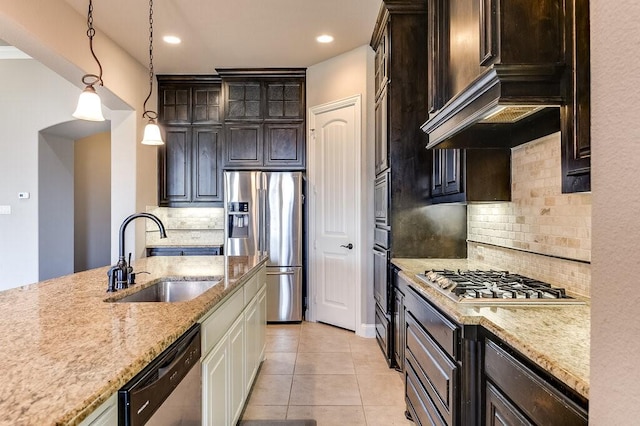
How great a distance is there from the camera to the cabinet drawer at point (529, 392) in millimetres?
898

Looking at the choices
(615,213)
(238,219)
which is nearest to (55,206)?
(238,219)

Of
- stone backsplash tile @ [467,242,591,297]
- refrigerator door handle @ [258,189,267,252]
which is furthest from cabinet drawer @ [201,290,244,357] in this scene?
refrigerator door handle @ [258,189,267,252]

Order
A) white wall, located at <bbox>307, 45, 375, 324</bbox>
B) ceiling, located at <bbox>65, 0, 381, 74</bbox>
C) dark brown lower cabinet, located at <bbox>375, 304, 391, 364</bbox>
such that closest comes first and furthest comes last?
dark brown lower cabinet, located at <bbox>375, 304, 391, 364</bbox>
ceiling, located at <bbox>65, 0, 381, 74</bbox>
white wall, located at <bbox>307, 45, 375, 324</bbox>

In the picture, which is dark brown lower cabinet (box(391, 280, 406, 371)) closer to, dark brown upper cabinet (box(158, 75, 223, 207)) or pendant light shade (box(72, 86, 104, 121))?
pendant light shade (box(72, 86, 104, 121))

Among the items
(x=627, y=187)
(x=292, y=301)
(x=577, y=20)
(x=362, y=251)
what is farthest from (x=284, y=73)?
(x=627, y=187)

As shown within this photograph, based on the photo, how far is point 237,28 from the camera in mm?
3645

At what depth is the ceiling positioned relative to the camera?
127 inches

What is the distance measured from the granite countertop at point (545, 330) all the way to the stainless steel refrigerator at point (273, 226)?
2.80 metres

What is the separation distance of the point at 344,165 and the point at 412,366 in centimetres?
243

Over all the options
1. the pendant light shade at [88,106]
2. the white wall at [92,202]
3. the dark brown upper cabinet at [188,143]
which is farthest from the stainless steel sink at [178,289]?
the white wall at [92,202]

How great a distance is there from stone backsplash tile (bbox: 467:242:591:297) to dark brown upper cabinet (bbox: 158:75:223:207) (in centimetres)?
340

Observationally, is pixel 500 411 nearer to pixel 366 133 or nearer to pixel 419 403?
pixel 419 403

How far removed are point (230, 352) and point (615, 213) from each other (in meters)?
1.80

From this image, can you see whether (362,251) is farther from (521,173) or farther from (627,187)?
(627,187)
